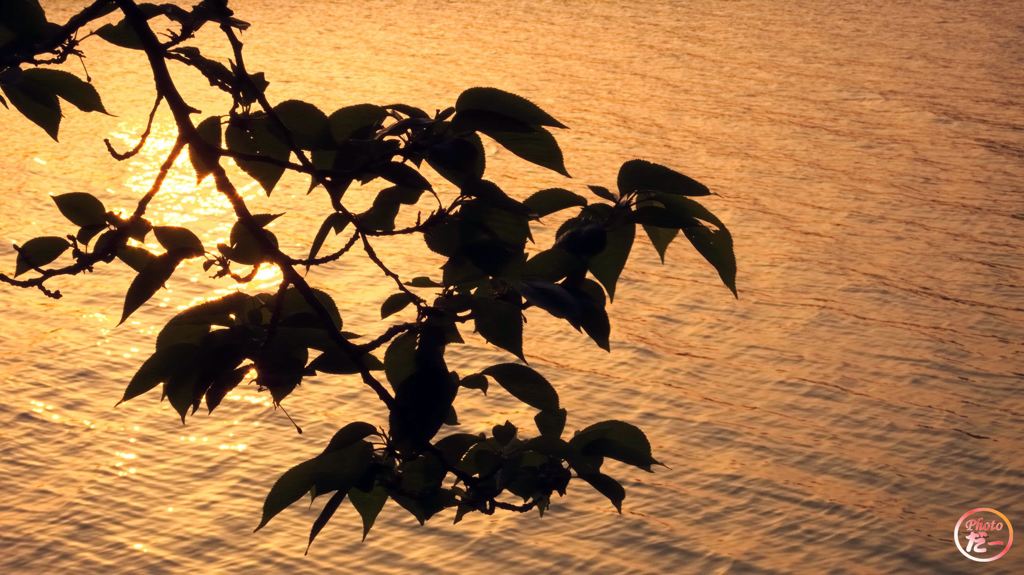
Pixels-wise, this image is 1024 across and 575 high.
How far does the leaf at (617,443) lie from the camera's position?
670mm

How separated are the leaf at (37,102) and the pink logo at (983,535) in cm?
175

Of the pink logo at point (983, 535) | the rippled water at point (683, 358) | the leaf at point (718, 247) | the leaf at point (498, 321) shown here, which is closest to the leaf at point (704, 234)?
the leaf at point (718, 247)

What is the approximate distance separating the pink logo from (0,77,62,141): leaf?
5.75 feet

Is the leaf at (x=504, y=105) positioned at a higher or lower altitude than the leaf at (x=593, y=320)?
higher

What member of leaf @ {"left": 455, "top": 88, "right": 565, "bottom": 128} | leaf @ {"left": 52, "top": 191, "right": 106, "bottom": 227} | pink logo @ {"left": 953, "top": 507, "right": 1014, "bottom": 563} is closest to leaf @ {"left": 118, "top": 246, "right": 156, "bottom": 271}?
leaf @ {"left": 52, "top": 191, "right": 106, "bottom": 227}

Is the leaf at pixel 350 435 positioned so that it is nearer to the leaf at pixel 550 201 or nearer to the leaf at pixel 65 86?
the leaf at pixel 550 201

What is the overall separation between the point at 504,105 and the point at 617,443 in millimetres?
213

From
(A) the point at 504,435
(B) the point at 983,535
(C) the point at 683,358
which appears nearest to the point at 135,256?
(A) the point at 504,435

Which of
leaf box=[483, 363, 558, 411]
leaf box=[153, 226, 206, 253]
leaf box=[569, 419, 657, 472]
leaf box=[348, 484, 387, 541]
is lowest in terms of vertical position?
leaf box=[348, 484, 387, 541]

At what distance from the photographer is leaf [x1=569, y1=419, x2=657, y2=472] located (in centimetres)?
67

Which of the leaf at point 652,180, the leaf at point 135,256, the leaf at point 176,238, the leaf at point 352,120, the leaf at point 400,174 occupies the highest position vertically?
the leaf at point 352,120

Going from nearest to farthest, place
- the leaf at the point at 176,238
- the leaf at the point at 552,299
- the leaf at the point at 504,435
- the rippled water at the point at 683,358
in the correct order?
the leaf at the point at 552,299 < the leaf at the point at 176,238 < the leaf at the point at 504,435 < the rippled water at the point at 683,358

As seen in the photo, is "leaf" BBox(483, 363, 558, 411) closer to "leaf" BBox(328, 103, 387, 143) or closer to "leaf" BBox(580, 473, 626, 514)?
"leaf" BBox(580, 473, 626, 514)

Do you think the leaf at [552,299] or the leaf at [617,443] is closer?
the leaf at [552,299]
